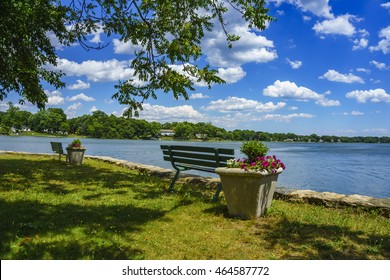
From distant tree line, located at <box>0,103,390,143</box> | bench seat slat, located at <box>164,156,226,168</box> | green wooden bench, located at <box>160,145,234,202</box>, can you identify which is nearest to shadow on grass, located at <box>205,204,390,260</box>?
green wooden bench, located at <box>160,145,234,202</box>

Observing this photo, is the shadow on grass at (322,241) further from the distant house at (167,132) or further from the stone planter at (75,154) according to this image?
A: the distant house at (167,132)

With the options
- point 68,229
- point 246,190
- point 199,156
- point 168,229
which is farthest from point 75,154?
point 246,190

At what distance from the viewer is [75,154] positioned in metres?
14.5

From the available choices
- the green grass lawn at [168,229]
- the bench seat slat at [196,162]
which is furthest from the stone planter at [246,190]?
the bench seat slat at [196,162]

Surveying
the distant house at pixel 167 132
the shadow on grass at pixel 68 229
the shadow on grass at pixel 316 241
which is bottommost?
the shadow on grass at pixel 68 229

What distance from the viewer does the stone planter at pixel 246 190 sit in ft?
18.4

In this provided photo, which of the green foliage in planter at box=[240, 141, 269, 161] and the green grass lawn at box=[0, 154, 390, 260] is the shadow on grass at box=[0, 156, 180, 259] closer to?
the green grass lawn at box=[0, 154, 390, 260]

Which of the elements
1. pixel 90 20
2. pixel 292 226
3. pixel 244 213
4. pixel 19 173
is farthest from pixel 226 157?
pixel 19 173

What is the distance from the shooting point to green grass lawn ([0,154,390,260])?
4156 millimetres

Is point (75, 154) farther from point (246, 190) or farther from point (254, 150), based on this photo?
point (246, 190)

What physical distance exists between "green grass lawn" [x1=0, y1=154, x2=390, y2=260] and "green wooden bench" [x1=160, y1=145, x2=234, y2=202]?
2.32 ft

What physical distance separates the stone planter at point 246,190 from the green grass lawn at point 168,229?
186 mm
